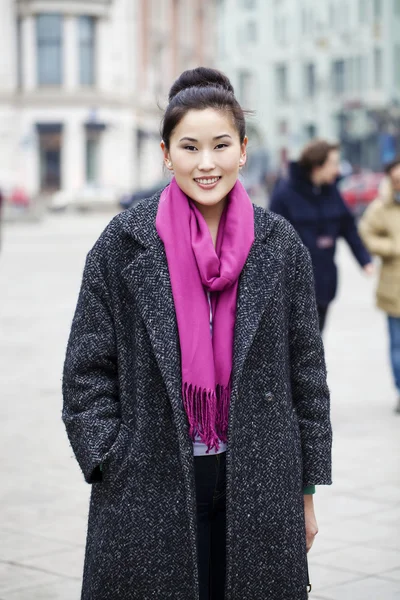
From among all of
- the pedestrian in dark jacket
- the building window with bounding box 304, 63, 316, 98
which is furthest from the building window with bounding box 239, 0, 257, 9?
the pedestrian in dark jacket

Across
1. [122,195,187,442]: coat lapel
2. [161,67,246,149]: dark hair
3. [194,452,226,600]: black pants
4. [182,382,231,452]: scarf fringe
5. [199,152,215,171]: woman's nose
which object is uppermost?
[161,67,246,149]: dark hair

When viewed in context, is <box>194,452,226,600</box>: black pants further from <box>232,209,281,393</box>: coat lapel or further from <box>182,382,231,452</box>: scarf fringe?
<box>232,209,281,393</box>: coat lapel

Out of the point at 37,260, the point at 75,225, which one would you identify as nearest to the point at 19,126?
the point at 75,225

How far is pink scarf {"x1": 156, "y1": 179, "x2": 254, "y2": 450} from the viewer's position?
123 inches

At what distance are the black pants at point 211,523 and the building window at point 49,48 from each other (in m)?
61.8

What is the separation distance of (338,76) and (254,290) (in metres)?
77.4

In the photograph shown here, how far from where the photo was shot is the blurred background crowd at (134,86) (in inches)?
2478

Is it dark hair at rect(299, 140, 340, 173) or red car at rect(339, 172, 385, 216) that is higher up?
dark hair at rect(299, 140, 340, 173)

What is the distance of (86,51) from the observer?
212 feet

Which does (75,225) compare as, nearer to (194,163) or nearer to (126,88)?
(126,88)

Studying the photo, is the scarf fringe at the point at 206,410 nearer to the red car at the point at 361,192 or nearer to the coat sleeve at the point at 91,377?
the coat sleeve at the point at 91,377

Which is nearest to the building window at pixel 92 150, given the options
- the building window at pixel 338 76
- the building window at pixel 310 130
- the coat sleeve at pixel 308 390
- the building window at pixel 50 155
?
the building window at pixel 50 155

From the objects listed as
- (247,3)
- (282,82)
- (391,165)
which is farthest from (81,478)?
(247,3)

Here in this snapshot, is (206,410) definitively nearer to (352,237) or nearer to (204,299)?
(204,299)
